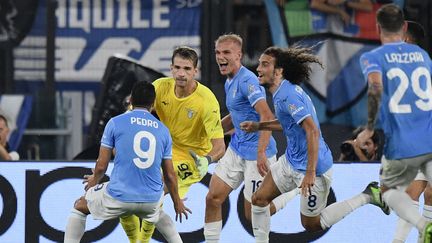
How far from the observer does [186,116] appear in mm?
13195

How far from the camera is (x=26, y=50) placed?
56.3ft

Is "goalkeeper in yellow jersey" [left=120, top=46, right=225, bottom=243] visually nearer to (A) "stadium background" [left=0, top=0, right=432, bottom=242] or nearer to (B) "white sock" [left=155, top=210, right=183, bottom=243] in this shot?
(B) "white sock" [left=155, top=210, right=183, bottom=243]

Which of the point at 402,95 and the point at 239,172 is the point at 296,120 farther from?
the point at 239,172

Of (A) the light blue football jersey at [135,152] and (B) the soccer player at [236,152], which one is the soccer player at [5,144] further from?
(A) the light blue football jersey at [135,152]

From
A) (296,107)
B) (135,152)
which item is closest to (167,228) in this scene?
(135,152)

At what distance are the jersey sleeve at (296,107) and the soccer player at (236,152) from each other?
1.10 metres

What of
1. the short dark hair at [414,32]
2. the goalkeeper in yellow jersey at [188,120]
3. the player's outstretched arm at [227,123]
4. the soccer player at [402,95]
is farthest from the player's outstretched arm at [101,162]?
the short dark hair at [414,32]

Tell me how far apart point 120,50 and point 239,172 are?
161 inches

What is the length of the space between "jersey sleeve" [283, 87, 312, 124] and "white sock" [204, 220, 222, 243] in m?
1.78

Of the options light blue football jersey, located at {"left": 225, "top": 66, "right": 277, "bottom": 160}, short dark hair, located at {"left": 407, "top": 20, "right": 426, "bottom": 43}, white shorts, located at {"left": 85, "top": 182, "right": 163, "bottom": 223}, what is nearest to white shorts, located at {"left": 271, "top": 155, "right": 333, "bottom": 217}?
light blue football jersey, located at {"left": 225, "top": 66, "right": 277, "bottom": 160}

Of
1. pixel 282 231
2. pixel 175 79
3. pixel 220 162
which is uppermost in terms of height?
pixel 175 79

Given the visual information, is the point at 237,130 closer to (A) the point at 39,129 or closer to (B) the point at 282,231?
(B) the point at 282,231

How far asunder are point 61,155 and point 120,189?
4942mm

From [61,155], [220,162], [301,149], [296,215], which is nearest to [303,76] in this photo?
[301,149]
